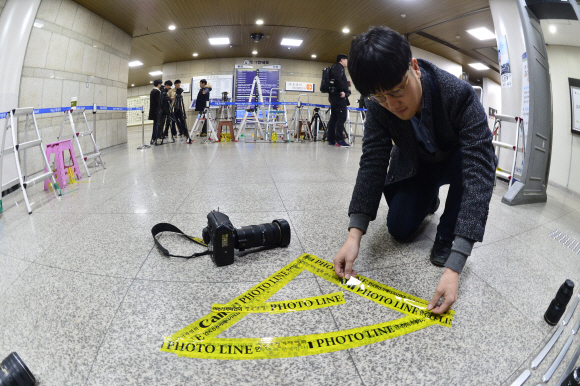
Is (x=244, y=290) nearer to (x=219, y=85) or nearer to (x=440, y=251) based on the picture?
(x=440, y=251)

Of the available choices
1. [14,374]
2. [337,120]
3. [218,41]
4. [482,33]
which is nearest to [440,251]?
[14,374]

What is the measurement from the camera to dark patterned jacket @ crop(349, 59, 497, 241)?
106cm

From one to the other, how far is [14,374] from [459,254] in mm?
1188

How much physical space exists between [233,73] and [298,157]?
8.84 m

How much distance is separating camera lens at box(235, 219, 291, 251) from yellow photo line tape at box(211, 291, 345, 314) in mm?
397

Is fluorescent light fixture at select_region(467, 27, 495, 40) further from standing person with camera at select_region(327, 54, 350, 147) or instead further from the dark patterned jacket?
the dark patterned jacket

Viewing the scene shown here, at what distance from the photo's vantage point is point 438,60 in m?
10.1

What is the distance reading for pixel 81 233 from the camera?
185 cm

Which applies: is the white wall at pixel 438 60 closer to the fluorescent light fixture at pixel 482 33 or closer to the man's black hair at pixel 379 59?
the fluorescent light fixture at pixel 482 33

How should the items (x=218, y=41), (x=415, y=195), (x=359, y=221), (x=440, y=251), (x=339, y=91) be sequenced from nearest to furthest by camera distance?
1. (x=359, y=221)
2. (x=440, y=251)
3. (x=415, y=195)
4. (x=339, y=91)
5. (x=218, y=41)

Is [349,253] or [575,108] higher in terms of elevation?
[575,108]

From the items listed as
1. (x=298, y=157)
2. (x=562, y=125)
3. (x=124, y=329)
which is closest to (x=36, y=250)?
(x=124, y=329)

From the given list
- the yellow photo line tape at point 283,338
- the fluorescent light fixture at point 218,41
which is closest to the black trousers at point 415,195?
the yellow photo line tape at point 283,338

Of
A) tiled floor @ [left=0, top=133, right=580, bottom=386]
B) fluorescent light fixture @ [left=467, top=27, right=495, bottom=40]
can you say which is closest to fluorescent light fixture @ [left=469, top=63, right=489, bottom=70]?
fluorescent light fixture @ [left=467, top=27, right=495, bottom=40]
